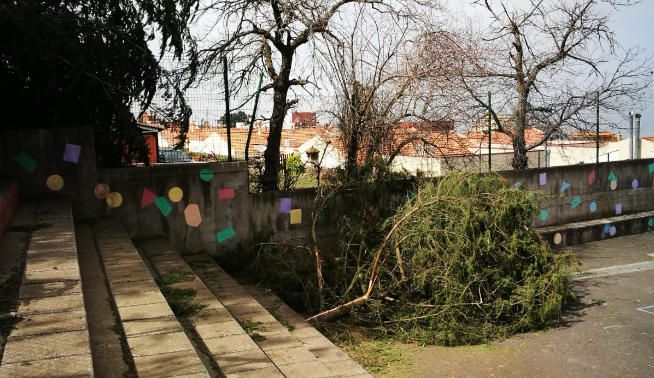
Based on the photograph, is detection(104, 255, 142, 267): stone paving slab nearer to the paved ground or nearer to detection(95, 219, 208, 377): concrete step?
detection(95, 219, 208, 377): concrete step

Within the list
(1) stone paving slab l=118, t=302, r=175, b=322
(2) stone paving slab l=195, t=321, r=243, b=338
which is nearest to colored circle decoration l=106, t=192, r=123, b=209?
(2) stone paving slab l=195, t=321, r=243, b=338

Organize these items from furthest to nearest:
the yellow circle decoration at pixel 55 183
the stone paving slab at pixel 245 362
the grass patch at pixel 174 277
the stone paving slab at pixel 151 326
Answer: the yellow circle decoration at pixel 55 183 < the grass patch at pixel 174 277 < the stone paving slab at pixel 245 362 < the stone paving slab at pixel 151 326

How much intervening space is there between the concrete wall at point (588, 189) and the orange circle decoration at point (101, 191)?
320 inches

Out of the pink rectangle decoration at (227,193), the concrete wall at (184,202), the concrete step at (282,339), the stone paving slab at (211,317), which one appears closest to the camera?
the concrete step at (282,339)

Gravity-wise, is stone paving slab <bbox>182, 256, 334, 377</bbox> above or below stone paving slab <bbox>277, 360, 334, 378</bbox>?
above

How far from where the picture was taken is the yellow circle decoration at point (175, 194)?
27.7 ft

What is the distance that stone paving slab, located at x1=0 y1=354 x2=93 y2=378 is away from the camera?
2885mm

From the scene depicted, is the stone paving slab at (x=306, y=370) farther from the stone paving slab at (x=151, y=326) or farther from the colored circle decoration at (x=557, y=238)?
the colored circle decoration at (x=557, y=238)

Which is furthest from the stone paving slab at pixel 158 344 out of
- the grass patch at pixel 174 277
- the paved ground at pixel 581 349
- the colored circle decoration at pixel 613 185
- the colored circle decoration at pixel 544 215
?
the colored circle decoration at pixel 613 185

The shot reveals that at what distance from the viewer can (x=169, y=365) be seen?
3693 millimetres

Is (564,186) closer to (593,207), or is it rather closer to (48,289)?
(593,207)

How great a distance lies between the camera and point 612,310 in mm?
8008

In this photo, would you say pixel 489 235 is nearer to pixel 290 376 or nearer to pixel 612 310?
pixel 612 310

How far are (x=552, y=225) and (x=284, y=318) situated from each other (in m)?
8.38
